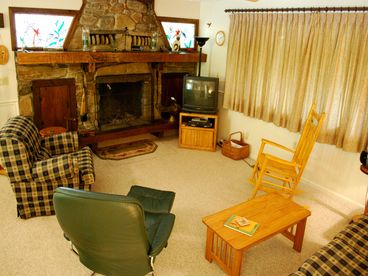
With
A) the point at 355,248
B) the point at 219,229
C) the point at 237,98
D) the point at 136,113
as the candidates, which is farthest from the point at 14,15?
the point at 355,248

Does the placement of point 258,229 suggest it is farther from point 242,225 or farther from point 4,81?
point 4,81

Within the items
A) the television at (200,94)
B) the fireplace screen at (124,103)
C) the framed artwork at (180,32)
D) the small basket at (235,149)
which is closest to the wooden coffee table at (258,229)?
the small basket at (235,149)

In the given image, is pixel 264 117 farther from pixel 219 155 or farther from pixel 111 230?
pixel 111 230

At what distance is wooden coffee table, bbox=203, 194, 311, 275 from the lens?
85.4 inches

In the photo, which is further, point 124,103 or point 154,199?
point 124,103

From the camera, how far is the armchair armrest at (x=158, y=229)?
1852 millimetres

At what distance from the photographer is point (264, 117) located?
13.9 feet

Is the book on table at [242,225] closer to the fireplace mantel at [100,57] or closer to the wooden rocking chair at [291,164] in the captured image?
the wooden rocking chair at [291,164]

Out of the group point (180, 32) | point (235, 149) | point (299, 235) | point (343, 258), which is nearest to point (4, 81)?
point (180, 32)

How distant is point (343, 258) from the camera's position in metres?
1.95

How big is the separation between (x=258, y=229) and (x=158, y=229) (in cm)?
73

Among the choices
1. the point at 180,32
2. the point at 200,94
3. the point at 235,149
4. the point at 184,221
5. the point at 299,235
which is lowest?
the point at 184,221

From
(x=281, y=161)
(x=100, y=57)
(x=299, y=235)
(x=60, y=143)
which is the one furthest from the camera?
(x=100, y=57)

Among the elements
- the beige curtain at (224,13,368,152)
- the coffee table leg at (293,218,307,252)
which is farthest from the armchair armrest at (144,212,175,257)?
the beige curtain at (224,13,368,152)
